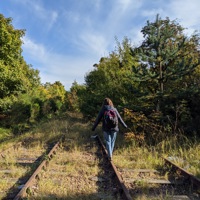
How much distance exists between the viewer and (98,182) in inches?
211

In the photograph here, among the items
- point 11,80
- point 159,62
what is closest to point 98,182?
point 159,62

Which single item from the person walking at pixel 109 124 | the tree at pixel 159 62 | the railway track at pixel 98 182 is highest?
the tree at pixel 159 62

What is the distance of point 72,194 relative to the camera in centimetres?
449

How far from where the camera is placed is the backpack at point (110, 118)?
23.5 feet

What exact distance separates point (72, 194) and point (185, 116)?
699cm

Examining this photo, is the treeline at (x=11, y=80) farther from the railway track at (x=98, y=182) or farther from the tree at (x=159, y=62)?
the railway track at (x=98, y=182)

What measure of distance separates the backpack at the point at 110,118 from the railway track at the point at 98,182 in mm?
1188

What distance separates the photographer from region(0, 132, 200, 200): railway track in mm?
4453

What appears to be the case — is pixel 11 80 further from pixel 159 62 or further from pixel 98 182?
pixel 98 182

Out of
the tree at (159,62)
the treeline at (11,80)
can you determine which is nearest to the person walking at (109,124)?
the tree at (159,62)

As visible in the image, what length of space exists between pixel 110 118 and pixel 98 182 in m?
2.29

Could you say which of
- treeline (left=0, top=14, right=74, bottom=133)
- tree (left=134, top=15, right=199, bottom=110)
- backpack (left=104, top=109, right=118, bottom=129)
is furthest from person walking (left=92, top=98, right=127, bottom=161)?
treeline (left=0, top=14, right=74, bottom=133)

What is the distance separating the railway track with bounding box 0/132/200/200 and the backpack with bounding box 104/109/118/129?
46.8 inches

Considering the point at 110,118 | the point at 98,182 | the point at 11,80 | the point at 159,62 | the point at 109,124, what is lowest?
the point at 98,182
